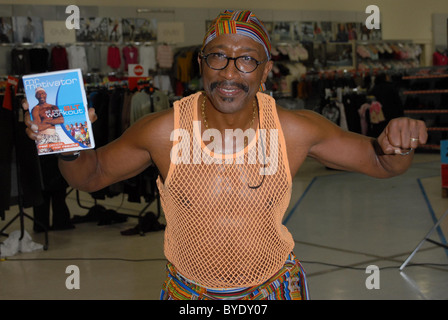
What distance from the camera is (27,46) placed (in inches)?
453

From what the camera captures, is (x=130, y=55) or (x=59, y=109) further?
(x=130, y=55)

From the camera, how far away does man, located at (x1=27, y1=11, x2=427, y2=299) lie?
6.64 ft

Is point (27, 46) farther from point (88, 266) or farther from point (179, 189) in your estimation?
point (179, 189)

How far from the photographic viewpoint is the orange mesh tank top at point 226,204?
6.66ft

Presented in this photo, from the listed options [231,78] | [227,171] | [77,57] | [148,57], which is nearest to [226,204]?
[227,171]

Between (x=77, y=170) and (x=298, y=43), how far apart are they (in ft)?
40.4

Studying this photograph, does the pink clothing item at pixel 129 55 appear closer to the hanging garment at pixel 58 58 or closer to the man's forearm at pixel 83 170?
the hanging garment at pixel 58 58

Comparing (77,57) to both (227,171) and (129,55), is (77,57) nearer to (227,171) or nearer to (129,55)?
(129,55)

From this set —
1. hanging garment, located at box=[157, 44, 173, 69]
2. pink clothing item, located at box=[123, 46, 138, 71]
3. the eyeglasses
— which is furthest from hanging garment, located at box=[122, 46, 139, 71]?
the eyeglasses

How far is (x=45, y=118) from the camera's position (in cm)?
189

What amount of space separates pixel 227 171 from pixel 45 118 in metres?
0.59

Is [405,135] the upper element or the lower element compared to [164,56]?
lower

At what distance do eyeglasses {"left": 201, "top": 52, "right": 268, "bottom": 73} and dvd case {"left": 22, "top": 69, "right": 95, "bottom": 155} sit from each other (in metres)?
0.42

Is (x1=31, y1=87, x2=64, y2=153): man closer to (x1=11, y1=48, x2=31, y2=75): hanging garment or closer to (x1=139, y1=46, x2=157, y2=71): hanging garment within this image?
(x1=11, y1=48, x2=31, y2=75): hanging garment
